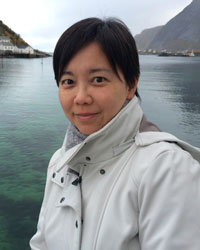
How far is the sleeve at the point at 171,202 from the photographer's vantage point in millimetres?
928

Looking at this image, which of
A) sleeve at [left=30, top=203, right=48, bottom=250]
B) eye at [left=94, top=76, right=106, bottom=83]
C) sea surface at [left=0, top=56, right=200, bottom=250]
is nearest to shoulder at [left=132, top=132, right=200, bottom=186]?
eye at [left=94, top=76, right=106, bottom=83]

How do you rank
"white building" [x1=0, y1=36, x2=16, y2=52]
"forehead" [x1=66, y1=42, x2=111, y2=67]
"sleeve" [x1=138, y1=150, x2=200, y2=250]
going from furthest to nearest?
1. "white building" [x1=0, y1=36, x2=16, y2=52]
2. "forehead" [x1=66, y1=42, x2=111, y2=67]
3. "sleeve" [x1=138, y1=150, x2=200, y2=250]

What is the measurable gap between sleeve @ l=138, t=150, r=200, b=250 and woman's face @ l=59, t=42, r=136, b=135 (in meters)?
0.35

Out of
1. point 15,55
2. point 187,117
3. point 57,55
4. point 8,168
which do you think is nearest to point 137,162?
point 57,55

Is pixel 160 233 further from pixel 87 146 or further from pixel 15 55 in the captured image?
pixel 15 55

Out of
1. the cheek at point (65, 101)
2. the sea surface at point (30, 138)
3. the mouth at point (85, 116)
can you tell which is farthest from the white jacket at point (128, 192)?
the sea surface at point (30, 138)

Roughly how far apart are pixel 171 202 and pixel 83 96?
59cm

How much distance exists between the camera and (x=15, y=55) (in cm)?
8438

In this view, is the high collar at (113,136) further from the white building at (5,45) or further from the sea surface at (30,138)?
the white building at (5,45)

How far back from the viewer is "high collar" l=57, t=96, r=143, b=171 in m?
1.16

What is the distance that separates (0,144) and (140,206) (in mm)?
6770

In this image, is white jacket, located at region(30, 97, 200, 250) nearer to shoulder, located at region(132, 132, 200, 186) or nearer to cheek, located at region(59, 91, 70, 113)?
shoulder, located at region(132, 132, 200, 186)

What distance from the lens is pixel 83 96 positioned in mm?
1159

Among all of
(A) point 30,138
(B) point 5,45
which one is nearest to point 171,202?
(A) point 30,138
